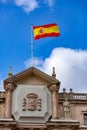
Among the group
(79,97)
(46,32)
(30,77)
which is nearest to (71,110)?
(79,97)

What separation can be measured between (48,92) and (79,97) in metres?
4.39

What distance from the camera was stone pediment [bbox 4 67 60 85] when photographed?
157 ft

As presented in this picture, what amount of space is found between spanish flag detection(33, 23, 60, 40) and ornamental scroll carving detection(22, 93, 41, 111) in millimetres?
7384

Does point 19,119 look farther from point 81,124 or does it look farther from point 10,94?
point 81,124

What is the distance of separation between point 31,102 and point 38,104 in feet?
2.77

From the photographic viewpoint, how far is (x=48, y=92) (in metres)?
47.8

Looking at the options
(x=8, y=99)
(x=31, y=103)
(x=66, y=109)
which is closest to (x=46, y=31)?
(x=31, y=103)

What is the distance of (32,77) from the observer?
160 ft

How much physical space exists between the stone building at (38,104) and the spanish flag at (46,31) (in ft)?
14.5

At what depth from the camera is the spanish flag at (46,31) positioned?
49.3 m

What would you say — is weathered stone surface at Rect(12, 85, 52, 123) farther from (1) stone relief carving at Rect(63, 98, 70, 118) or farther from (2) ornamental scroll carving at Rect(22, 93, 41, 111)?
(1) stone relief carving at Rect(63, 98, 70, 118)

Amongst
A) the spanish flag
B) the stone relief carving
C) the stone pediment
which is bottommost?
the stone relief carving

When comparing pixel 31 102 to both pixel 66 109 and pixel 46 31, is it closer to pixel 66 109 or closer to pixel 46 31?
pixel 66 109

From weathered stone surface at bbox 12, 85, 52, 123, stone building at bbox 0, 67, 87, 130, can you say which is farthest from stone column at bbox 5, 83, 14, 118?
weathered stone surface at bbox 12, 85, 52, 123
